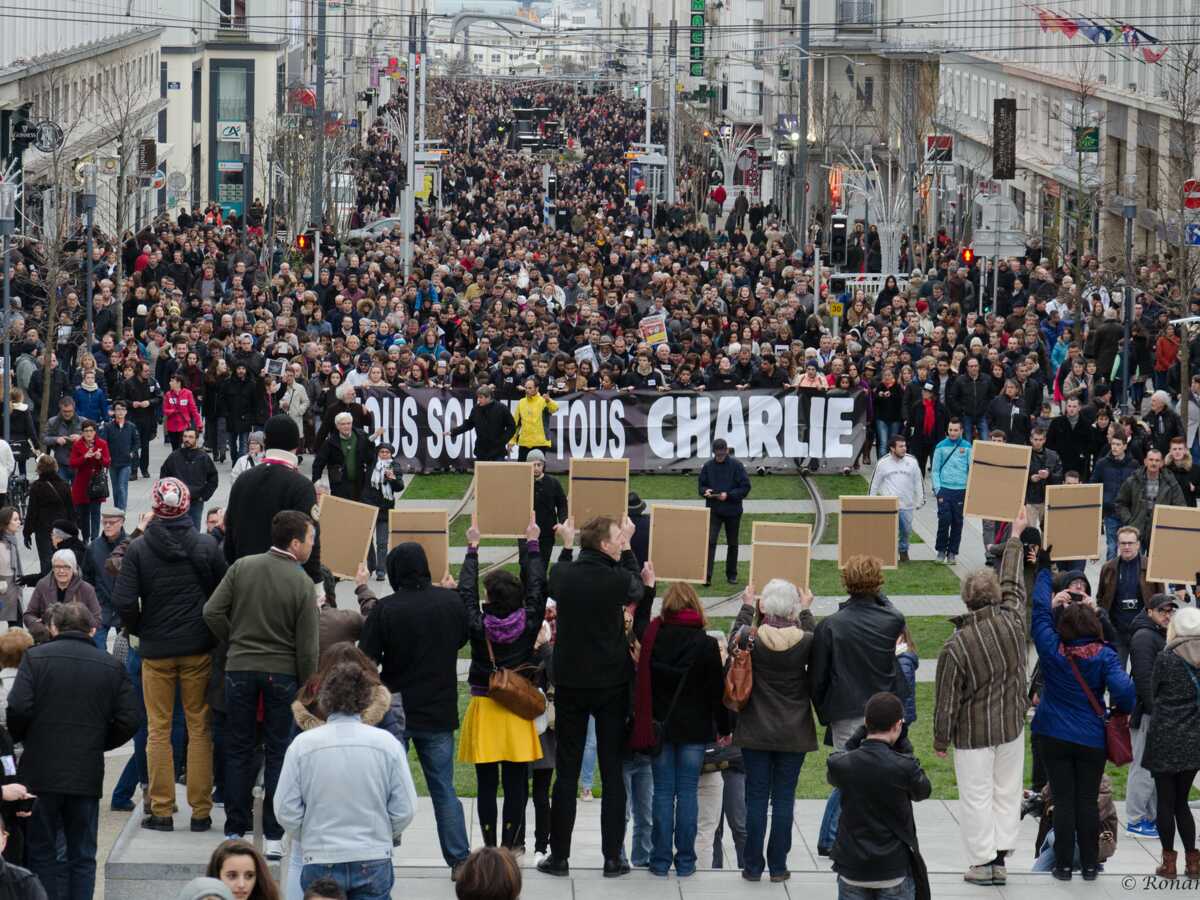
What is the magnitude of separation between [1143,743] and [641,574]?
311 centimetres

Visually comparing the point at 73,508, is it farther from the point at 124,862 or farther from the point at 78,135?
the point at 78,135

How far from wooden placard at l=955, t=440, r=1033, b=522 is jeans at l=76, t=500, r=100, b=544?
882cm

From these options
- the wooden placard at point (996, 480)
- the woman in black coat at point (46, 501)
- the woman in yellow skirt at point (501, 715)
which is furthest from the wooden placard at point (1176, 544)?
the woman in black coat at point (46, 501)

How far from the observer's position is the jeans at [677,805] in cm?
1093

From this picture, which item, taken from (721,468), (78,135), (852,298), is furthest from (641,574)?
(78,135)

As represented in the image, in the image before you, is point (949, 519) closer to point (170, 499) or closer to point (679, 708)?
point (679, 708)

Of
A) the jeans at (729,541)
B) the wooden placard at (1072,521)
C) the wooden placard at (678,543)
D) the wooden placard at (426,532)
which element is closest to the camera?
the wooden placard at (426,532)

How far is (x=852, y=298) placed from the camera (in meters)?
38.2

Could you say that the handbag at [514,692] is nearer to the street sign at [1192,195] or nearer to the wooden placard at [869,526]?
the wooden placard at [869,526]

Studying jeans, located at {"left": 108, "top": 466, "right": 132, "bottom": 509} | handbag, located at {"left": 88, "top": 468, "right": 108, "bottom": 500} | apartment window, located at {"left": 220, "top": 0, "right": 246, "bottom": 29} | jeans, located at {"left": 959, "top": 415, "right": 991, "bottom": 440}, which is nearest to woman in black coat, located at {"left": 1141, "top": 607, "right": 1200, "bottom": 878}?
Result: handbag, located at {"left": 88, "top": 468, "right": 108, "bottom": 500}

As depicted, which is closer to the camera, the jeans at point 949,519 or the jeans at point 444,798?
the jeans at point 444,798

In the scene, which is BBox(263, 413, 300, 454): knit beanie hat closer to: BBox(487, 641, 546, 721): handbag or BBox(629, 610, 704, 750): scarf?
BBox(487, 641, 546, 721): handbag

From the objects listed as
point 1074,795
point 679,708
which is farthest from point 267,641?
point 1074,795

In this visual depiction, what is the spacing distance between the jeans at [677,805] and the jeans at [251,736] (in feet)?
5.91
